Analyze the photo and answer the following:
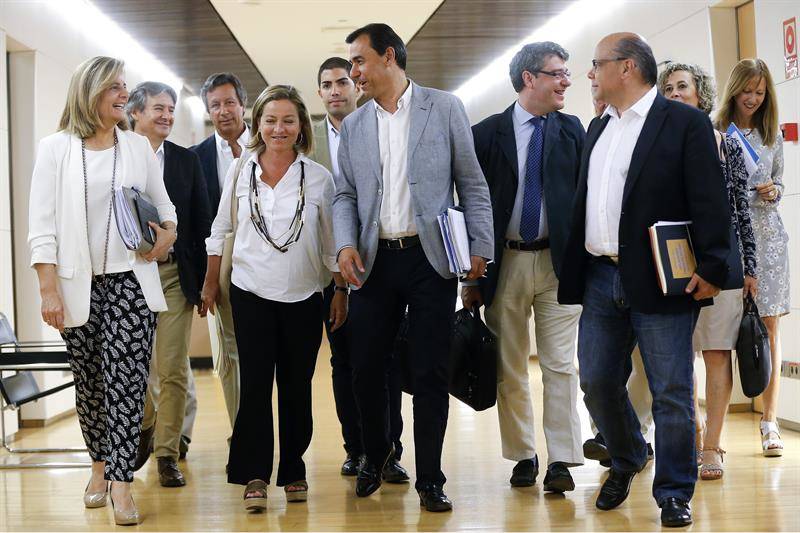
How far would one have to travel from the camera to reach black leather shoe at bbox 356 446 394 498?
172 inches

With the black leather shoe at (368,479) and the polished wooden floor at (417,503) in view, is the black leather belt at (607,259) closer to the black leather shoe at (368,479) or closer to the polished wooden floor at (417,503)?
the polished wooden floor at (417,503)

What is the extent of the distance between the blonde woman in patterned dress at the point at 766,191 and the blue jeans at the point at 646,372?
64.0 inches

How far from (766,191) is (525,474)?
1.96 metres

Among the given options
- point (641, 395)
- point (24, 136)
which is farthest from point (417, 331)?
point (24, 136)

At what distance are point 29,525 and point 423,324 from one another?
5.72 feet

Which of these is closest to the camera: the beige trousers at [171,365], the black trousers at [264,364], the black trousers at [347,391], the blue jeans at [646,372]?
the blue jeans at [646,372]

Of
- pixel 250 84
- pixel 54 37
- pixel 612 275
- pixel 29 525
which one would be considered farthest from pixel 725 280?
pixel 250 84

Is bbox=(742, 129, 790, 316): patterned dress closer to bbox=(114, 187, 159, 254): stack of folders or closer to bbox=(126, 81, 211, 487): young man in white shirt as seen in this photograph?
bbox=(126, 81, 211, 487): young man in white shirt

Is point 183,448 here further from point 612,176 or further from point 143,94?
point 612,176

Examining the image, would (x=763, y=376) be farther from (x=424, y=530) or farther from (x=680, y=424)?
(x=424, y=530)

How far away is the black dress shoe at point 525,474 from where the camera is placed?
4512 millimetres

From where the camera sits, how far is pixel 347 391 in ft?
16.0

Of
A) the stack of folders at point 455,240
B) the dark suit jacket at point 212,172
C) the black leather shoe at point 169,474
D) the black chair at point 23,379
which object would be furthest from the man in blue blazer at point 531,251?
the black chair at point 23,379

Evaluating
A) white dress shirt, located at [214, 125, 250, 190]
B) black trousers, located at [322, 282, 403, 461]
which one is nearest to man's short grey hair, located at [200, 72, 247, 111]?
white dress shirt, located at [214, 125, 250, 190]
